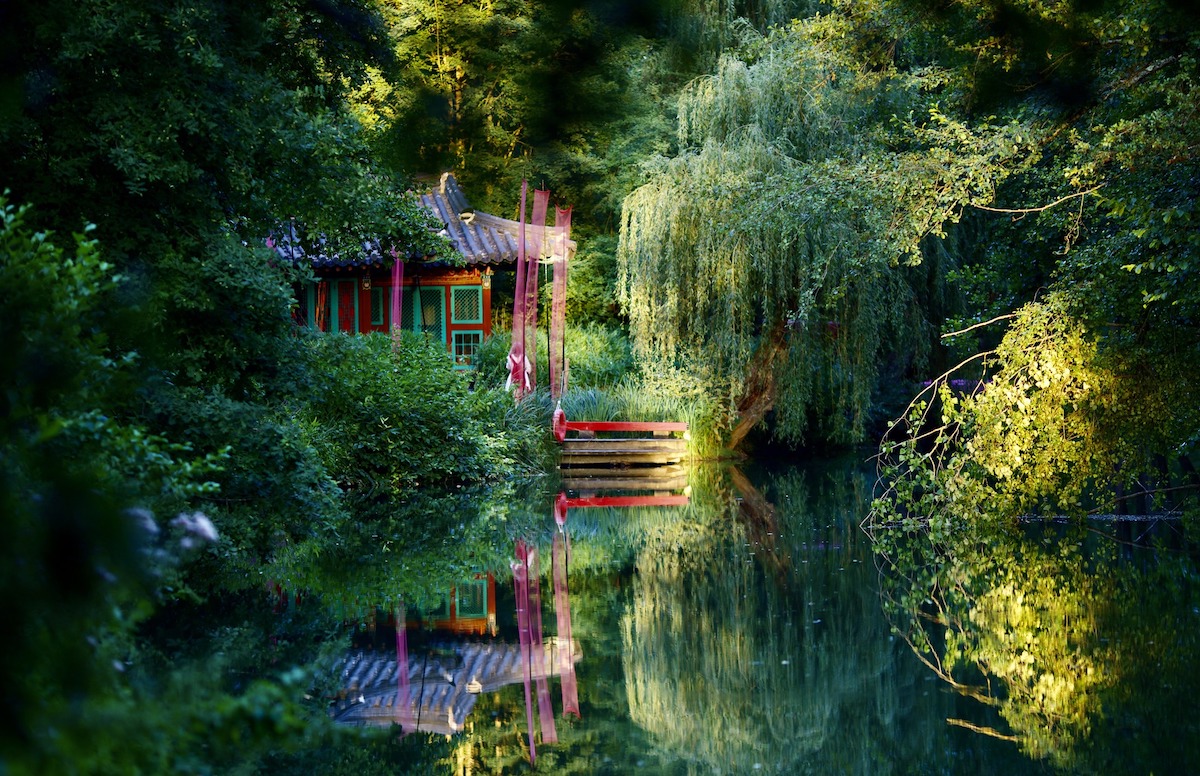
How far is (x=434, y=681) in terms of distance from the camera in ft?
19.0

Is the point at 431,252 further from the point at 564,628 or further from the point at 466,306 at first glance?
the point at 466,306

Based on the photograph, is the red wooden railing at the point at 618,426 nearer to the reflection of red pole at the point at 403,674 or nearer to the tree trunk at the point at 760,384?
the tree trunk at the point at 760,384

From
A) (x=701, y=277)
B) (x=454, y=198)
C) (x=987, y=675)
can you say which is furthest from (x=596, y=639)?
(x=454, y=198)

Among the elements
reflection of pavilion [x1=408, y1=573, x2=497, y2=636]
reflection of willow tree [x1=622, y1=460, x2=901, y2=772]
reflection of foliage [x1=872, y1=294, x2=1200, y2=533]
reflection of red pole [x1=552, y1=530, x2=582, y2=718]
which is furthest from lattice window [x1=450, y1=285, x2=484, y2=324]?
reflection of pavilion [x1=408, y1=573, x2=497, y2=636]

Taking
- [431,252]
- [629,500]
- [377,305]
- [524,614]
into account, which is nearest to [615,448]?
[629,500]

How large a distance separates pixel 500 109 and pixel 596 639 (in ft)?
14.3

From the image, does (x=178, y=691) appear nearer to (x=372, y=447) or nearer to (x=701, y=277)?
(x=372, y=447)

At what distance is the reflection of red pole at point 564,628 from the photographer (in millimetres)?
5624

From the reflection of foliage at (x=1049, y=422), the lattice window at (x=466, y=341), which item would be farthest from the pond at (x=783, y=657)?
the lattice window at (x=466, y=341)

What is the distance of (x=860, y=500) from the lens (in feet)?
46.2

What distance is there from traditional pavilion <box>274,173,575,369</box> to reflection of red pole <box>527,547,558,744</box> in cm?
1247

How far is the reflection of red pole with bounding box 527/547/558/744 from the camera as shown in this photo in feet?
16.8

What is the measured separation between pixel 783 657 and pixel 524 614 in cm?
178

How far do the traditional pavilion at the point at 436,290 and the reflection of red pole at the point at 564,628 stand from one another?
1129cm
